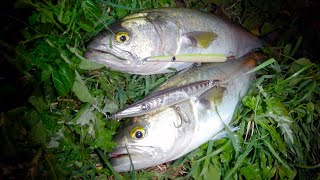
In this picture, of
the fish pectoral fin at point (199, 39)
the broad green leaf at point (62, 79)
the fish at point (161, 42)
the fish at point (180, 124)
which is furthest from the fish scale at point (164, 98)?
the broad green leaf at point (62, 79)

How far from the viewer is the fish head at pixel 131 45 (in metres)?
2.74

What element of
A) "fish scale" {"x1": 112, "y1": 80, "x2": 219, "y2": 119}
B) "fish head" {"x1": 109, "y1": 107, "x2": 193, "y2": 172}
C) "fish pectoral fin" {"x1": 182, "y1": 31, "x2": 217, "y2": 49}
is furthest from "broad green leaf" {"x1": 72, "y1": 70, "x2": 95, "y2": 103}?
"fish pectoral fin" {"x1": 182, "y1": 31, "x2": 217, "y2": 49}

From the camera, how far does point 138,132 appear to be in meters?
2.66

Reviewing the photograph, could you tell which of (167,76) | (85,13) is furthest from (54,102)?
(167,76)

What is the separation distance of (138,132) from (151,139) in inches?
4.7

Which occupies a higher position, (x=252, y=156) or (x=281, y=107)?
(x=281, y=107)

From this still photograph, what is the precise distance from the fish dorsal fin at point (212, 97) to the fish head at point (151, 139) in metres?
0.25

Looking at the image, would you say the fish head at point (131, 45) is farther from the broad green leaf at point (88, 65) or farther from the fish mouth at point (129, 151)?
the fish mouth at point (129, 151)

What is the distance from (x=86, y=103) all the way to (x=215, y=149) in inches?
50.4

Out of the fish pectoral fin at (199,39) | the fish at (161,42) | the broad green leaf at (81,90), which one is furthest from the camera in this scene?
the fish pectoral fin at (199,39)

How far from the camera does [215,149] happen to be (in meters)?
3.10

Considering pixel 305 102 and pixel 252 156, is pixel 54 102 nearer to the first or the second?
pixel 252 156

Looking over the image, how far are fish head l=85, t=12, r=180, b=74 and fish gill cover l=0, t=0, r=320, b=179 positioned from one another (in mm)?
170

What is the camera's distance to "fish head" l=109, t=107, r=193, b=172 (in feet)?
8.68
